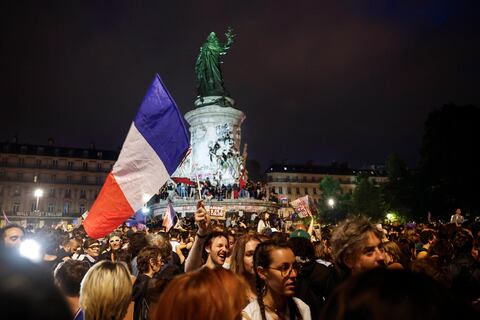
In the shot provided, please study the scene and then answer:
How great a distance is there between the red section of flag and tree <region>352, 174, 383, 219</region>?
235ft

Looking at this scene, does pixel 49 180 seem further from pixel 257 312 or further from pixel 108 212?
pixel 257 312

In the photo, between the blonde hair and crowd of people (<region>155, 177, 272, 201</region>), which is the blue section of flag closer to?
the blonde hair

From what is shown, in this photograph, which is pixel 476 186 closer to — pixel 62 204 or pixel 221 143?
pixel 221 143

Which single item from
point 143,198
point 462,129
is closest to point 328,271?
point 143,198

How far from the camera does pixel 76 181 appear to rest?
3280 inches

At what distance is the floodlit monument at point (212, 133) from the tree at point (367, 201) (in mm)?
40714

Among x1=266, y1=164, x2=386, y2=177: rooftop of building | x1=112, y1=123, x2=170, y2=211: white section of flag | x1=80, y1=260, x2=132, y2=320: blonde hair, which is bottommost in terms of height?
x1=80, y1=260, x2=132, y2=320: blonde hair

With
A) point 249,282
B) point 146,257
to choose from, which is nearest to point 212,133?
point 146,257

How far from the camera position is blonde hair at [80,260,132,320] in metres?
3.58

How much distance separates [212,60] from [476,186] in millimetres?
31984

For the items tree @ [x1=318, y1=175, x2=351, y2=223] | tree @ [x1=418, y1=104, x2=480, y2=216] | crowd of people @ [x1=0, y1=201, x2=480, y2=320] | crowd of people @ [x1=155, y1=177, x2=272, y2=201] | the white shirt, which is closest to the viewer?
crowd of people @ [x1=0, y1=201, x2=480, y2=320]

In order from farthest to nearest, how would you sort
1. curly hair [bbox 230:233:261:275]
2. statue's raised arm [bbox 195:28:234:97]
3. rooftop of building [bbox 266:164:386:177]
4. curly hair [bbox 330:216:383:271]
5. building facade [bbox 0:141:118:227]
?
rooftop of building [bbox 266:164:386:177] → building facade [bbox 0:141:118:227] → statue's raised arm [bbox 195:28:234:97] → curly hair [bbox 230:233:261:275] → curly hair [bbox 330:216:383:271]

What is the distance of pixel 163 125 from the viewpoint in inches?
282

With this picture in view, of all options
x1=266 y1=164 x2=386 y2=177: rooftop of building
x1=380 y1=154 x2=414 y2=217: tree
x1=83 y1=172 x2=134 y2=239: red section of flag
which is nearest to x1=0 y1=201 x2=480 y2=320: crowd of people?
x1=83 y1=172 x2=134 y2=239: red section of flag
